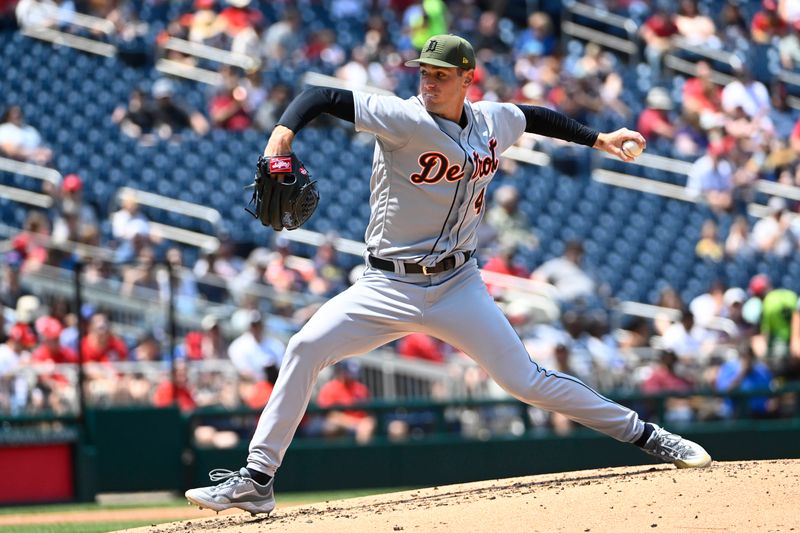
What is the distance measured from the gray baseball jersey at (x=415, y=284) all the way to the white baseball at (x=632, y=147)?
1.92 ft

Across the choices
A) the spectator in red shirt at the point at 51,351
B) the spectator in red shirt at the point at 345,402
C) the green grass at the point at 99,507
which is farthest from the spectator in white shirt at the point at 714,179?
the spectator in red shirt at the point at 51,351

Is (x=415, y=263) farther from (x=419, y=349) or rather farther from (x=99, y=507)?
(x=419, y=349)

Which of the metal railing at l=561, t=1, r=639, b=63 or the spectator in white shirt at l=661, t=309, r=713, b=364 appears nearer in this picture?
the spectator in white shirt at l=661, t=309, r=713, b=364

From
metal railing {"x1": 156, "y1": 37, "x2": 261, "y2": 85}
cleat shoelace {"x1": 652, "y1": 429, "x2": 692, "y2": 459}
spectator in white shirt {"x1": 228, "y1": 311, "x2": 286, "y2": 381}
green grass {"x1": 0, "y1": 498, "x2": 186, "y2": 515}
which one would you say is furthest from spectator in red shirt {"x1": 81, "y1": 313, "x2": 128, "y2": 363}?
cleat shoelace {"x1": 652, "y1": 429, "x2": 692, "y2": 459}

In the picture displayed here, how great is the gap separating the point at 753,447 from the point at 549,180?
13.5 feet

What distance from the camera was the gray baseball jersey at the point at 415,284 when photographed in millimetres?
5254

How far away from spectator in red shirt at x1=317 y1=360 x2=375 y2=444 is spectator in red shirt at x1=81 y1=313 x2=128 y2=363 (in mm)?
1606

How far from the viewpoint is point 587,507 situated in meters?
5.14

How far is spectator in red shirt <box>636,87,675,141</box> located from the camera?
14320 millimetres

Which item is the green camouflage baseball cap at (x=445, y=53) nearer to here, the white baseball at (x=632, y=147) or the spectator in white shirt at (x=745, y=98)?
the white baseball at (x=632, y=147)

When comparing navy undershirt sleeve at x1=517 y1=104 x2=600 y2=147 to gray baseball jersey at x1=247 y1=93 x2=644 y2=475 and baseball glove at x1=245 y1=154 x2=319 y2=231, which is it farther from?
baseball glove at x1=245 y1=154 x2=319 y2=231

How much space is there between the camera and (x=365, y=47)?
1528 centimetres

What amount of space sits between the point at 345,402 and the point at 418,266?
18.1 feet

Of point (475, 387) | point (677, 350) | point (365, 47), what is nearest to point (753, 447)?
point (677, 350)
